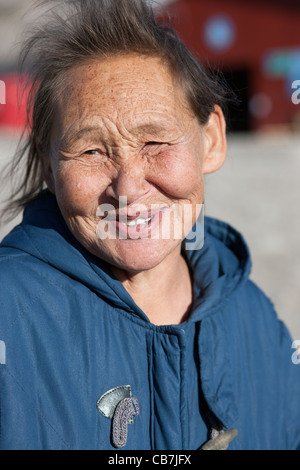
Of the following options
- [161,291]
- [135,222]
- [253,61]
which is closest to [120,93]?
[135,222]

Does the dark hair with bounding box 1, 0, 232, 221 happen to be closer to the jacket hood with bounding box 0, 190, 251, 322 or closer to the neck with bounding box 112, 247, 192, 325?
the jacket hood with bounding box 0, 190, 251, 322

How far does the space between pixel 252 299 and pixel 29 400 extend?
86 cm

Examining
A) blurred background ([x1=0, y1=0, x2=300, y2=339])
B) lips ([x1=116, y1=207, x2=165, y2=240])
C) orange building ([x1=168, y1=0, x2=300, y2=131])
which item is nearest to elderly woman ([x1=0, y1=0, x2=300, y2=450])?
lips ([x1=116, y1=207, x2=165, y2=240])

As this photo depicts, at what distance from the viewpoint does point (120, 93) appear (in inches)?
59.6

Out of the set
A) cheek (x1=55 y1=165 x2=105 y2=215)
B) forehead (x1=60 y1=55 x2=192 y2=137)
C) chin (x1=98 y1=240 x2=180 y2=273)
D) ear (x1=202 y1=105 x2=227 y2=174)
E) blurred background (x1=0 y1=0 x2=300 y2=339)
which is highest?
blurred background (x1=0 y1=0 x2=300 y2=339)

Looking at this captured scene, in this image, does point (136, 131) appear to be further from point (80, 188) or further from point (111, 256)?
point (111, 256)

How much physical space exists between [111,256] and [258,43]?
17502 millimetres

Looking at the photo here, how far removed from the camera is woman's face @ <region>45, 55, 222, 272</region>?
1.52 m

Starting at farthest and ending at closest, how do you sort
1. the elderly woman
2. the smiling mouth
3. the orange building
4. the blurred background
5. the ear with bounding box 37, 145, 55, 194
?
the orange building, the blurred background, the ear with bounding box 37, 145, 55, 194, the smiling mouth, the elderly woman

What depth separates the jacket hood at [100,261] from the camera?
63.7 inches

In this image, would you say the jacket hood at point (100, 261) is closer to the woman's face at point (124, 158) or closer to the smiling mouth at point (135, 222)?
the woman's face at point (124, 158)

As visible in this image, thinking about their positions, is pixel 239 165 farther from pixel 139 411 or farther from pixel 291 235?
pixel 139 411

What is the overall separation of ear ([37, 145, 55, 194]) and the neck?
1.06 ft

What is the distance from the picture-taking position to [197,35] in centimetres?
1714
